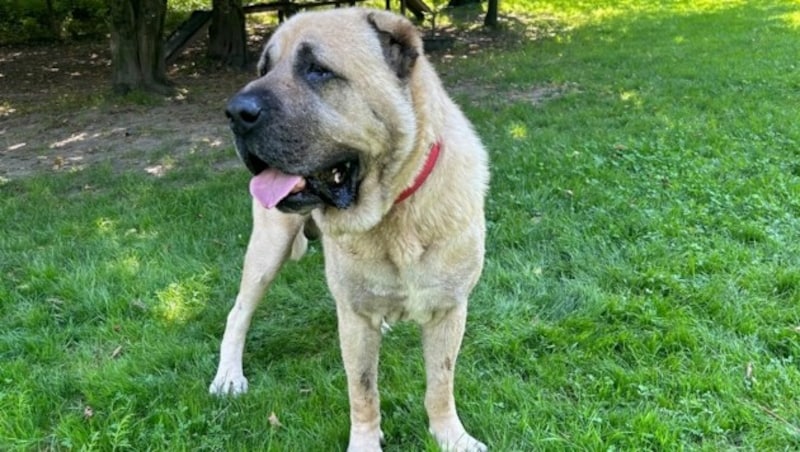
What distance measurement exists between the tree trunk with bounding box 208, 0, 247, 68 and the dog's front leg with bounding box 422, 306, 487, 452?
36.8ft

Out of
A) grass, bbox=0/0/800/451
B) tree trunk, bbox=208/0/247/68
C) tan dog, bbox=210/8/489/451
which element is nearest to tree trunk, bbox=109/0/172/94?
tree trunk, bbox=208/0/247/68

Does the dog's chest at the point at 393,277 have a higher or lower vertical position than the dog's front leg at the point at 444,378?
higher

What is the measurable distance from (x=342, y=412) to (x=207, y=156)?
4763 mm

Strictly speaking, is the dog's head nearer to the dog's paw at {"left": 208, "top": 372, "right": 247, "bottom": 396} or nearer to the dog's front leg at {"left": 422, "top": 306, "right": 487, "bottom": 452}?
the dog's front leg at {"left": 422, "top": 306, "right": 487, "bottom": 452}

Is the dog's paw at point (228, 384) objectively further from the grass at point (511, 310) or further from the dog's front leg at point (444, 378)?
the dog's front leg at point (444, 378)

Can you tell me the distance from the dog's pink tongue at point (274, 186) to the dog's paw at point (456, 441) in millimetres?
1237

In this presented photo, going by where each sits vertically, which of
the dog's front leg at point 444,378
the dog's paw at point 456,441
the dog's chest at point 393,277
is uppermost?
the dog's chest at point 393,277

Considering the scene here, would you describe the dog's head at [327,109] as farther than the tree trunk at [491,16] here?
No

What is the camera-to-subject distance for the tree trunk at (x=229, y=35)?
12.8 meters

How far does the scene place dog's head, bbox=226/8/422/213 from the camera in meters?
2.07

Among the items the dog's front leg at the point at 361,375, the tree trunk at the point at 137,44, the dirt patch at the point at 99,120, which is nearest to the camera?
the dog's front leg at the point at 361,375

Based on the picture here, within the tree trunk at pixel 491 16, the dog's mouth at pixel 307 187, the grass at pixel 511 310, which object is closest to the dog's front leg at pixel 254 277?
the grass at pixel 511 310

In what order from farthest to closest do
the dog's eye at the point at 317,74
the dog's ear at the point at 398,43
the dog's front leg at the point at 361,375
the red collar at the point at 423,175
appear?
the dog's front leg at the point at 361,375 → the red collar at the point at 423,175 → the dog's ear at the point at 398,43 → the dog's eye at the point at 317,74

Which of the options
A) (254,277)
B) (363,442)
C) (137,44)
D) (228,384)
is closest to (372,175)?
(363,442)
